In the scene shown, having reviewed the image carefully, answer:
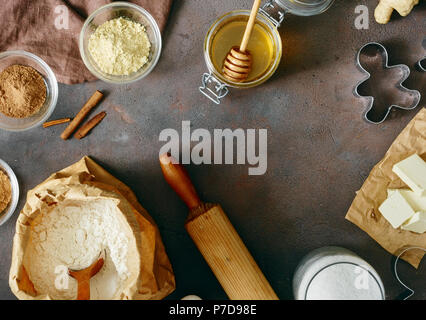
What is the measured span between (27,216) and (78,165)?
0.20 metres

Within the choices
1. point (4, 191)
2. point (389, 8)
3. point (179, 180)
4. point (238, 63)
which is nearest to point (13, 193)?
point (4, 191)

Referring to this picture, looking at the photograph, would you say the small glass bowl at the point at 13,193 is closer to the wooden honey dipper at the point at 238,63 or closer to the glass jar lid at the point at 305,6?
the wooden honey dipper at the point at 238,63

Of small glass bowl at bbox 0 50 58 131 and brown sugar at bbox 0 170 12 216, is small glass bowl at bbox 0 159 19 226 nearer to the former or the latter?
brown sugar at bbox 0 170 12 216

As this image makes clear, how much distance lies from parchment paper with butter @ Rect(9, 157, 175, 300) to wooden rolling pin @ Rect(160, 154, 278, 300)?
0.12m

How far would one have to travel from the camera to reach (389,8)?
1.16 metres

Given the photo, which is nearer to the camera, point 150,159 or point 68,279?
point 68,279

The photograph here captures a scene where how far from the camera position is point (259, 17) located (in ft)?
3.83

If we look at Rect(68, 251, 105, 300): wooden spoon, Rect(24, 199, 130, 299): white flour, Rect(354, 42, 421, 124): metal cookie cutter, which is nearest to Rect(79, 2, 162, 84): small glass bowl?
Rect(24, 199, 130, 299): white flour

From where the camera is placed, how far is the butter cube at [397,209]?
3.64 ft

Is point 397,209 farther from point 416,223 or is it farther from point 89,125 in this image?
point 89,125

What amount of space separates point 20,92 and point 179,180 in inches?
20.5

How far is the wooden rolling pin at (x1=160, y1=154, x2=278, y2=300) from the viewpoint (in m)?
1.10
